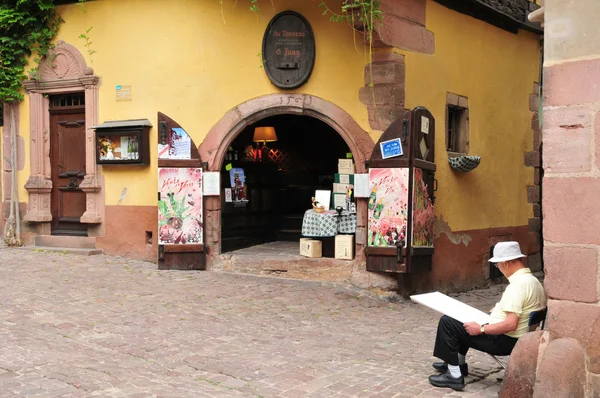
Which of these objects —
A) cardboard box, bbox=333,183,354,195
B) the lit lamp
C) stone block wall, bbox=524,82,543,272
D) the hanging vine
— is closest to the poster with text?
the lit lamp

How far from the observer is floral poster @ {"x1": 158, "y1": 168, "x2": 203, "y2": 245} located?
9.43 metres

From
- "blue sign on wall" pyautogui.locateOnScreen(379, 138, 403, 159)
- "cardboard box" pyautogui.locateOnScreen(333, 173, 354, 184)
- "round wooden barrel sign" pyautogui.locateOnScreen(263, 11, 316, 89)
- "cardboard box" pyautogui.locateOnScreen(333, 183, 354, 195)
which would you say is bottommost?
"cardboard box" pyautogui.locateOnScreen(333, 183, 354, 195)

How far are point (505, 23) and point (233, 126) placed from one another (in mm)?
5117

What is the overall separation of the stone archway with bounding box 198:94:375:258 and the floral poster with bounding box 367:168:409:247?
23cm

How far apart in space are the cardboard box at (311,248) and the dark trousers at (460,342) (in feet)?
14.4

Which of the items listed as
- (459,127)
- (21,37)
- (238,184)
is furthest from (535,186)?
(21,37)

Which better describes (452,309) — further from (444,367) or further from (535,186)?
(535,186)

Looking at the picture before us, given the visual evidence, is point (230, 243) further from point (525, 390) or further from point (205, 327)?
point (525, 390)

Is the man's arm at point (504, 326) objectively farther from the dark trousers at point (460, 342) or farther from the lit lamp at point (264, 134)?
the lit lamp at point (264, 134)

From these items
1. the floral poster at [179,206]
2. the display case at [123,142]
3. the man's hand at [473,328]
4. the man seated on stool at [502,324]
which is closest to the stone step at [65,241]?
the display case at [123,142]

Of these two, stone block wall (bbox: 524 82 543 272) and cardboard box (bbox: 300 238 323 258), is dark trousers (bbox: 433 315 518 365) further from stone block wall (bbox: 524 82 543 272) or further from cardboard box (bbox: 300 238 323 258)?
stone block wall (bbox: 524 82 543 272)

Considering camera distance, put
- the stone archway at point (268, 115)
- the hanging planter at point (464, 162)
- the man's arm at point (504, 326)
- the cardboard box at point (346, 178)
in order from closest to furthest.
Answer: the man's arm at point (504, 326)
the stone archway at point (268, 115)
the cardboard box at point (346, 178)
the hanging planter at point (464, 162)

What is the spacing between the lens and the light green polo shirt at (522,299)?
4.57 m

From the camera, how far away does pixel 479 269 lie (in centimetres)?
1088
